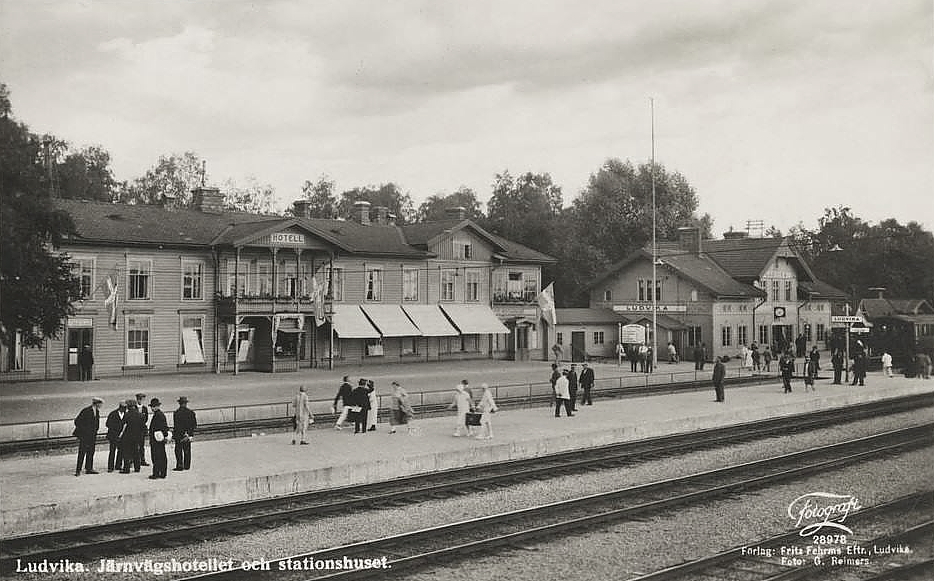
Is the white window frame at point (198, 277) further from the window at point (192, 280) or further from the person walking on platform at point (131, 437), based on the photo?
the person walking on platform at point (131, 437)

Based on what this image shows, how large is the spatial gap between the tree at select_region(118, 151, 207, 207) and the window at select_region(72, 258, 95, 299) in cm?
2358

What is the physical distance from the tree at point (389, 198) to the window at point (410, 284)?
31.4 m

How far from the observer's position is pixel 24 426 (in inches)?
864

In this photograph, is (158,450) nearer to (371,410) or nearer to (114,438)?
(114,438)

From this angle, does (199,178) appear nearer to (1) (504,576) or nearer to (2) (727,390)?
(2) (727,390)

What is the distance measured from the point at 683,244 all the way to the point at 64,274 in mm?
44730

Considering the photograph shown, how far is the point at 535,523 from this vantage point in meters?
14.1

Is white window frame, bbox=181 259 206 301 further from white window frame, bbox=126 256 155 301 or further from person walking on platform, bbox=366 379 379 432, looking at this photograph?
person walking on platform, bbox=366 379 379 432

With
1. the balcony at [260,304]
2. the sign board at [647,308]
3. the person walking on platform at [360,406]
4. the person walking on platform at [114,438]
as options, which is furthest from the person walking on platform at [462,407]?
the sign board at [647,308]

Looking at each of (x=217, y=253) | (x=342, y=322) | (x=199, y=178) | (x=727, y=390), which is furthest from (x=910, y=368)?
(x=199, y=178)

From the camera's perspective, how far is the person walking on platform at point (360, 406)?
74.7ft

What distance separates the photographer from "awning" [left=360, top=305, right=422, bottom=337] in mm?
44719

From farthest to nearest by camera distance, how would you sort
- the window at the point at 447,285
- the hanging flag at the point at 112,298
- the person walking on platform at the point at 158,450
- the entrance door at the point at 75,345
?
the window at the point at 447,285
the entrance door at the point at 75,345
the hanging flag at the point at 112,298
the person walking on platform at the point at 158,450

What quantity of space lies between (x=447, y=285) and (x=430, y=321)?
3231mm
